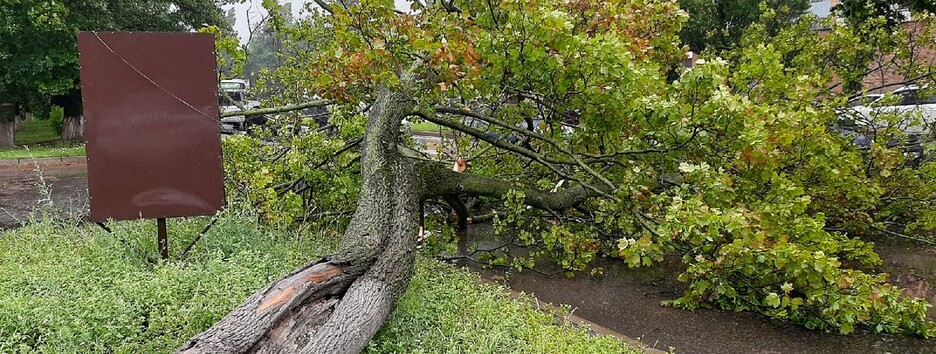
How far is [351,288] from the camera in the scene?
315cm

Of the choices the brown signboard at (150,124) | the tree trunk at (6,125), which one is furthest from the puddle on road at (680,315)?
the tree trunk at (6,125)

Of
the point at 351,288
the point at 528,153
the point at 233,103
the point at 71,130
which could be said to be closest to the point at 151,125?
the point at 351,288

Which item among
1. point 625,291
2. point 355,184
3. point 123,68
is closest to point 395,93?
point 355,184

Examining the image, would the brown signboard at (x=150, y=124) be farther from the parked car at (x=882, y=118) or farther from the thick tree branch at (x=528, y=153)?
the parked car at (x=882, y=118)

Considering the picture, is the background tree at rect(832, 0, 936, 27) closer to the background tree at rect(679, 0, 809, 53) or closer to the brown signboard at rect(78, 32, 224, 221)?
the brown signboard at rect(78, 32, 224, 221)

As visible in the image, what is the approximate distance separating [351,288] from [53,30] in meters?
14.1

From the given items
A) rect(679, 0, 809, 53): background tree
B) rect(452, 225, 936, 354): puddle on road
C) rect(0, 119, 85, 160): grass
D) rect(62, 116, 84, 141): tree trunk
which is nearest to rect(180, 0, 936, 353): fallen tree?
rect(452, 225, 936, 354): puddle on road

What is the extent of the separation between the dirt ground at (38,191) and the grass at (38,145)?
1.71 ft

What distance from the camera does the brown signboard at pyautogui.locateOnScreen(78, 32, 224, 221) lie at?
3.75m

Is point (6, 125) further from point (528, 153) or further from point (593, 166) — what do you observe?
point (593, 166)

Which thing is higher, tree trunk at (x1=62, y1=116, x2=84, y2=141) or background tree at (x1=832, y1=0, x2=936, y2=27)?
background tree at (x1=832, y1=0, x2=936, y2=27)

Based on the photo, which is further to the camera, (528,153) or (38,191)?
(38,191)

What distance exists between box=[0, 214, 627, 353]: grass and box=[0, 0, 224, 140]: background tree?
36.8 feet

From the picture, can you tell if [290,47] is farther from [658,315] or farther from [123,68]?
[658,315]
